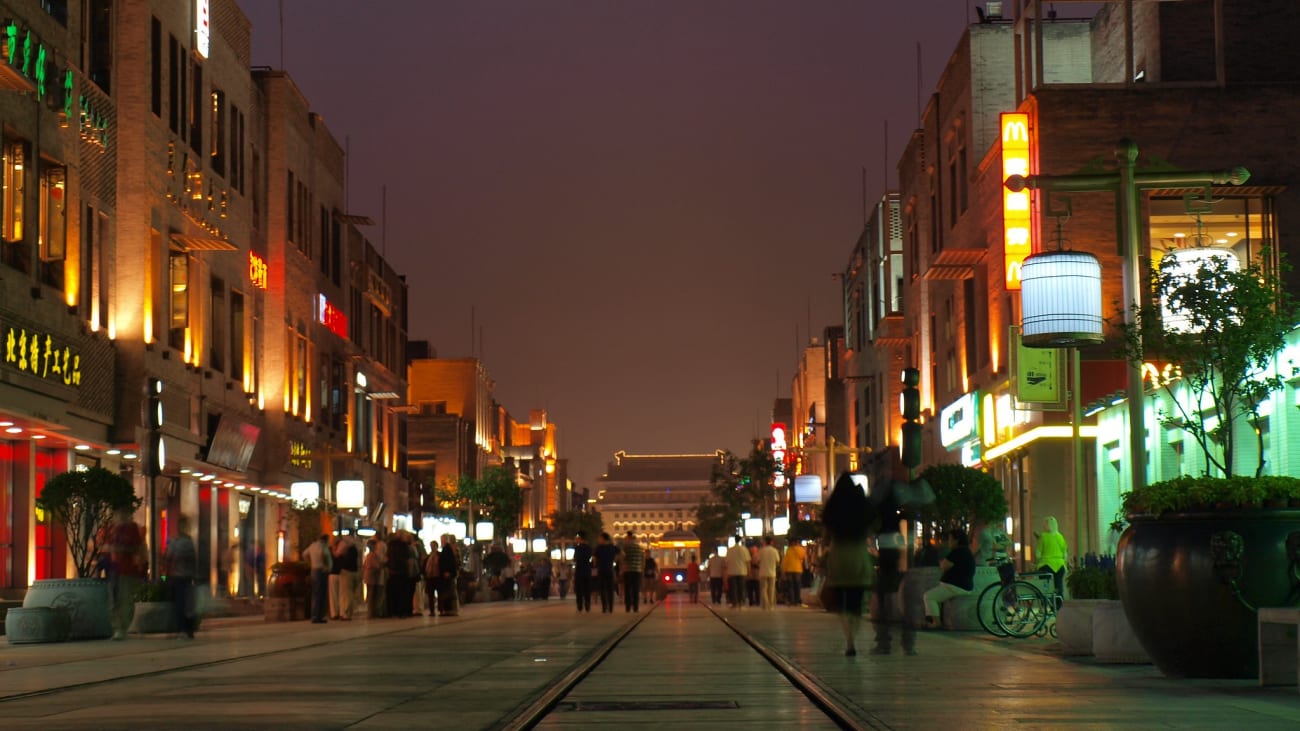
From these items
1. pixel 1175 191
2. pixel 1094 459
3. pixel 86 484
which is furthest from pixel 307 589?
pixel 1175 191

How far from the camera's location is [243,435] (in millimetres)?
50906

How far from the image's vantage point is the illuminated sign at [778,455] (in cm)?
11865

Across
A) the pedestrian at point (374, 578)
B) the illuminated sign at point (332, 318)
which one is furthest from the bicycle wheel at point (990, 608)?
the illuminated sign at point (332, 318)

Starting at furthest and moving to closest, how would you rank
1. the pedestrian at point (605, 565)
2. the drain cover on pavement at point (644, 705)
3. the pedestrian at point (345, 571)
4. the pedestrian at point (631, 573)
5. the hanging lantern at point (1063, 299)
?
the pedestrian at point (631, 573) < the pedestrian at point (605, 565) < the pedestrian at point (345, 571) < the hanging lantern at point (1063, 299) < the drain cover on pavement at point (644, 705)

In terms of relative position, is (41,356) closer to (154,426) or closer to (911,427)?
(154,426)

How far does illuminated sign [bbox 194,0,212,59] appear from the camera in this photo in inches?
1818

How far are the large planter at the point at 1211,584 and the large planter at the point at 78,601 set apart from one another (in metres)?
16.9

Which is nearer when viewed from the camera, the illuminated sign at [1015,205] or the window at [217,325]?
the illuminated sign at [1015,205]

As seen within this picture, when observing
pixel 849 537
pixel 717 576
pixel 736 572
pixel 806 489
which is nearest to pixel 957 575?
pixel 849 537

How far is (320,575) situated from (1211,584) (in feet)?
76.4

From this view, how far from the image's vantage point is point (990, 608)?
81.9 ft

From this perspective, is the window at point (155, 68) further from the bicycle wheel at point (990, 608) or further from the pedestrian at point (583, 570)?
the bicycle wheel at point (990, 608)

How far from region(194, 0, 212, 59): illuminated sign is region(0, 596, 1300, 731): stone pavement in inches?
1009

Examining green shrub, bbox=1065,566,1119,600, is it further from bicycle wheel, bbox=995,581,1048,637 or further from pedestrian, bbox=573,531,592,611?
pedestrian, bbox=573,531,592,611
